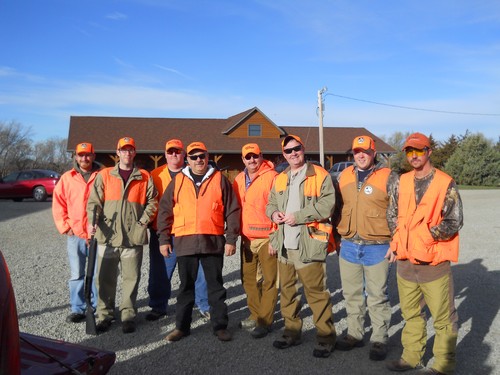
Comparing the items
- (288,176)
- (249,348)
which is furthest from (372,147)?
(249,348)

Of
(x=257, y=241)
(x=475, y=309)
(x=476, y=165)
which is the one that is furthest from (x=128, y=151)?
(x=476, y=165)

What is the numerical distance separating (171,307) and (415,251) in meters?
3.41

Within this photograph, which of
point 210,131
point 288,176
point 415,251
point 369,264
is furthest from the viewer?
point 210,131

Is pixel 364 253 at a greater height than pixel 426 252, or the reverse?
pixel 426 252

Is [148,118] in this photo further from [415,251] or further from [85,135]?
[415,251]

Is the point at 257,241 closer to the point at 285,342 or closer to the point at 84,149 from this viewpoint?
the point at 285,342

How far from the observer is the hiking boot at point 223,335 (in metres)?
4.95

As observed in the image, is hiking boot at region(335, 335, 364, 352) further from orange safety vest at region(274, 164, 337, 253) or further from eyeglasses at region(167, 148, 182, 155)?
eyeglasses at region(167, 148, 182, 155)

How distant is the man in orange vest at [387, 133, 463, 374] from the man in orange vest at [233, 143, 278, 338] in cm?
145

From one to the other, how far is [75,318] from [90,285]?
69 cm

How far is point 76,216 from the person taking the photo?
5508mm

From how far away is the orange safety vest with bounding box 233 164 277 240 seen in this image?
5.19m

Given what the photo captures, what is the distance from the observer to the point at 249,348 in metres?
4.76

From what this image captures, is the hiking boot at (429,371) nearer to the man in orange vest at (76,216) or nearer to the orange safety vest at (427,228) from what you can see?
the orange safety vest at (427,228)
